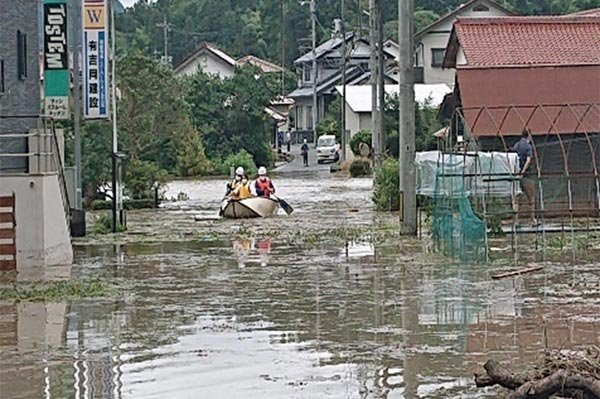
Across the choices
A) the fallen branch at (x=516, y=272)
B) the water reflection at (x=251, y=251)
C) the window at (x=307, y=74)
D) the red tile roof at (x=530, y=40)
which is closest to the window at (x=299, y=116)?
the window at (x=307, y=74)

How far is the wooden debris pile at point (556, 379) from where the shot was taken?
8.73 metres

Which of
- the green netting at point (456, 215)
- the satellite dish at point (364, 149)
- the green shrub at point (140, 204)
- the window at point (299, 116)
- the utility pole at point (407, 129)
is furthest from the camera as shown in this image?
the window at point (299, 116)

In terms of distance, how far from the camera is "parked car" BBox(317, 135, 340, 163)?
72.8 m

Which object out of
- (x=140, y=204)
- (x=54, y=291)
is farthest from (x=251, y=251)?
(x=140, y=204)

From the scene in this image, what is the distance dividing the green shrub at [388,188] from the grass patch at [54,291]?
1593cm

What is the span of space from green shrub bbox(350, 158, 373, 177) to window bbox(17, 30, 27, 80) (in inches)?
1340

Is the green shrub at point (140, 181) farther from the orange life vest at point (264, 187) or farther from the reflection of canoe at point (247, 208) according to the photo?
the reflection of canoe at point (247, 208)

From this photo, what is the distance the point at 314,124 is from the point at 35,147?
69.0 metres

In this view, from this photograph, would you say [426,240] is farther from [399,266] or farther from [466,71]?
[466,71]

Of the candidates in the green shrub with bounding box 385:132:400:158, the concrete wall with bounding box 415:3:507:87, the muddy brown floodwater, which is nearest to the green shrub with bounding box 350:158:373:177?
the green shrub with bounding box 385:132:400:158

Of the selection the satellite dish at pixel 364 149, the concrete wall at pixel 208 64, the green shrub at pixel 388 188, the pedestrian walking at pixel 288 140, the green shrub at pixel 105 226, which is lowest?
the green shrub at pixel 105 226

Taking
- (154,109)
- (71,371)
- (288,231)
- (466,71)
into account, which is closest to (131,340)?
(71,371)

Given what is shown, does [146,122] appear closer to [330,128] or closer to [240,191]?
[240,191]

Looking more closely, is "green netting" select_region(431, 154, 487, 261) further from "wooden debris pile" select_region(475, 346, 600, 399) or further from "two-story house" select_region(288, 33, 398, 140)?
"two-story house" select_region(288, 33, 398, 140)
